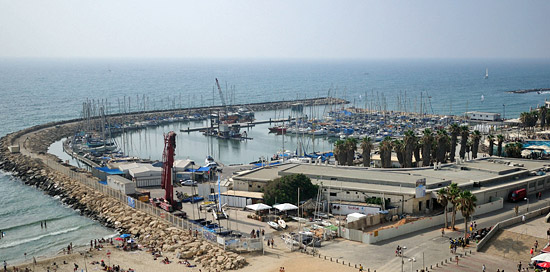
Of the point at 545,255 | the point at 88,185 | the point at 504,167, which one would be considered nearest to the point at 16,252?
the point at 88,185

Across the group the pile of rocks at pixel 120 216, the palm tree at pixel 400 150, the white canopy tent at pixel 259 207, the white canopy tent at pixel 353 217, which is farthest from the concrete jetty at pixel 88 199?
the palm tree at pixel 400 150

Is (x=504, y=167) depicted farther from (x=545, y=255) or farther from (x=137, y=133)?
(x=137, y=133)

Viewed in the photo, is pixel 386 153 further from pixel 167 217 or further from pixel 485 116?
pixel 485 116

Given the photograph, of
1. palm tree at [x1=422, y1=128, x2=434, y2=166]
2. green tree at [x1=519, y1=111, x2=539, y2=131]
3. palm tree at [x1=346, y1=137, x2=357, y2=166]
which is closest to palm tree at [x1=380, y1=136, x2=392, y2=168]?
palm tree at [x1=346, y1=137, x2=357, y2=166]

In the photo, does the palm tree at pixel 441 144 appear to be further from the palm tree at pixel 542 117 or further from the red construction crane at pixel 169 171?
the palm tree at pixel 542 117

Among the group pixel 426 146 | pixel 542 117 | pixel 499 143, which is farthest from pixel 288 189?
pixel 542 117
